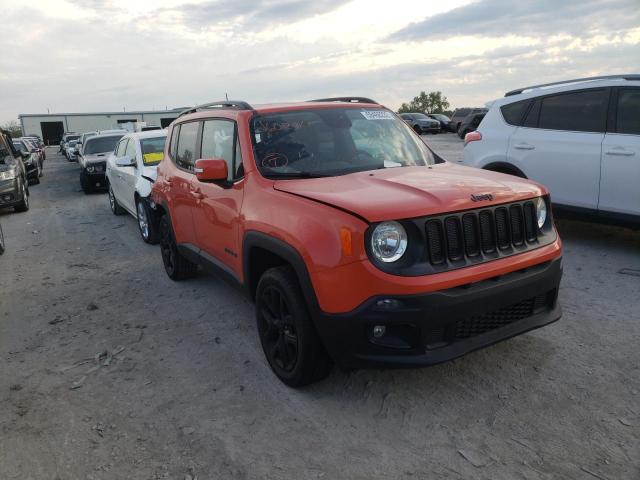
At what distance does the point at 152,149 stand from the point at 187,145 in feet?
12.2

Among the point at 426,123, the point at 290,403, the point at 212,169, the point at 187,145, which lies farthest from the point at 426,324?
the point at 426,123

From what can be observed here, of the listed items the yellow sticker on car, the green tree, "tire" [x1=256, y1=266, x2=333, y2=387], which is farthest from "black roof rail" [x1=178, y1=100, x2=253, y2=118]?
the green tree

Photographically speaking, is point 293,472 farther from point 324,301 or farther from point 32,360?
point 32,360

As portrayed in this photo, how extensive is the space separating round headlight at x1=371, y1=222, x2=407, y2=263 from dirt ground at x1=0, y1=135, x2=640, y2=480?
0.98 meters

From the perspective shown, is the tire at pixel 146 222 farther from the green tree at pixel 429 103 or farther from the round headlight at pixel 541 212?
the green tree at pixel 429 103

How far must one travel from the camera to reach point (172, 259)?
601cm

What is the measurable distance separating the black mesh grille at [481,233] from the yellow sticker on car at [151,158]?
646 cm

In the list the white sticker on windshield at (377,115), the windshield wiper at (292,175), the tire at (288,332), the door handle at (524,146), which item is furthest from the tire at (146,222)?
the door handle at (524,146)

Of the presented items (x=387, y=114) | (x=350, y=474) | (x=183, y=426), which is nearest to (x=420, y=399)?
(x=350, y=474)

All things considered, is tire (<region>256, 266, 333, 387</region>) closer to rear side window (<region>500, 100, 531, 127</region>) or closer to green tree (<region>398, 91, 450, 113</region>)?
rear side window (<region>500, 100, 531, 127</region>)

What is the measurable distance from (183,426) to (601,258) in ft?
15.7

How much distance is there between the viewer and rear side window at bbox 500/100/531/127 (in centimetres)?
669

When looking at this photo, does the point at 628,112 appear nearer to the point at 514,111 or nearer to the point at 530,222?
the point at 514,111

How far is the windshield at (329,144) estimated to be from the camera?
3.85 m
